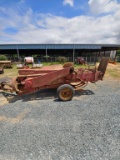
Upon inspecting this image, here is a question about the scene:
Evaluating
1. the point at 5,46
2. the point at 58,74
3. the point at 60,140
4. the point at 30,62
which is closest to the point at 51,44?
the point at 30,62

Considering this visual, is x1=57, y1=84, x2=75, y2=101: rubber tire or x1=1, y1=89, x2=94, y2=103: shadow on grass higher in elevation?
x1=57, y1=84, x2=75, y2=101: rubber tire

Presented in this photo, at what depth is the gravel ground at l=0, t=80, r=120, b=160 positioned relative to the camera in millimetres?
2646

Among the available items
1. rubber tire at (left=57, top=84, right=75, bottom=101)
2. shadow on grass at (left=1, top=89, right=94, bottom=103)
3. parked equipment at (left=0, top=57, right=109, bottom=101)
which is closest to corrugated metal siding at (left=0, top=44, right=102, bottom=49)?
shadow on grass at (left=1, top=89, right=94, bottom=103)

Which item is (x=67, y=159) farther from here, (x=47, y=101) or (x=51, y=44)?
(x=51, y=44)

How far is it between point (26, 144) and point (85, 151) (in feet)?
4.31

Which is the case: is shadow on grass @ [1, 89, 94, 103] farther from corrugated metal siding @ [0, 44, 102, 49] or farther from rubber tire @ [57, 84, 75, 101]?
corrugated metal siding @ [0, 44, 102, 49]

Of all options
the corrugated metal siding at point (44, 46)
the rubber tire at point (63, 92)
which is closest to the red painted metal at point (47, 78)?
the rubber tire at point (63, 92)

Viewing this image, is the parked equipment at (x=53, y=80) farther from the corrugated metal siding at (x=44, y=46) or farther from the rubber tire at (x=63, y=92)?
the corrugated metal siding at (x=44, y=46)

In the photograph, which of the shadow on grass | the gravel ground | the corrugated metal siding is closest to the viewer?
the gravel ground

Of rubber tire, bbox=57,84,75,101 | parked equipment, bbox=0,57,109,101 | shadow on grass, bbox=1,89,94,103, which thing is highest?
parked equipment, bbox=0,57,109,101

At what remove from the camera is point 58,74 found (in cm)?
543

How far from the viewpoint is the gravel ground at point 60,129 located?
2.65 m

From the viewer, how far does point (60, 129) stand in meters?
3.41

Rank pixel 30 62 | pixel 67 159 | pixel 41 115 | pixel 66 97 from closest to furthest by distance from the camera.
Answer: pixel 67 159 < pixel 41 115 < pixel 66 97 < pixel 30 62
